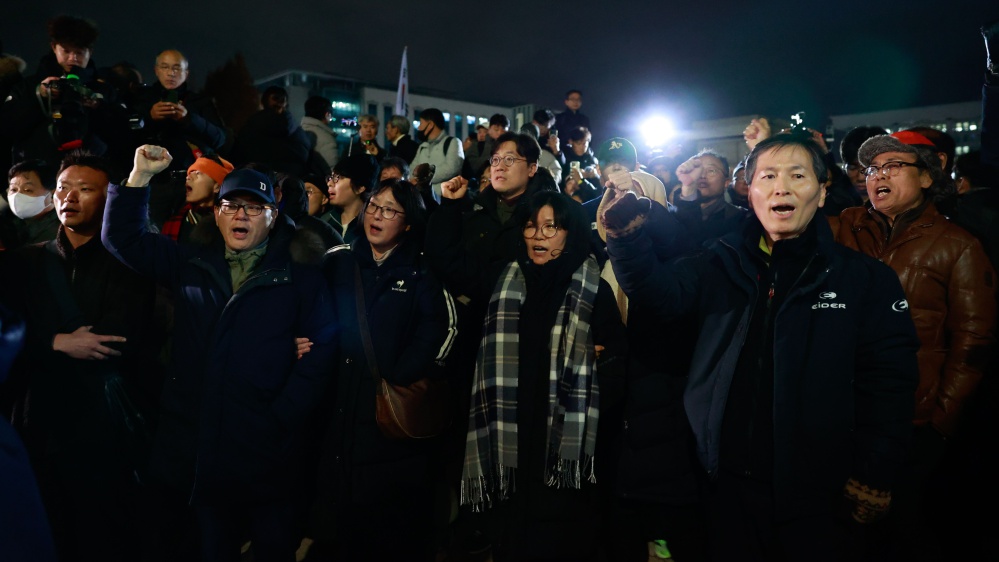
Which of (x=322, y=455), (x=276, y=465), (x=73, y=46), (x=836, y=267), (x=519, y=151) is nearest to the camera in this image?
(x=836, y=267)

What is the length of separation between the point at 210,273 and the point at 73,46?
12.9 ft

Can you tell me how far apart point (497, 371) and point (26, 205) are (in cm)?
407

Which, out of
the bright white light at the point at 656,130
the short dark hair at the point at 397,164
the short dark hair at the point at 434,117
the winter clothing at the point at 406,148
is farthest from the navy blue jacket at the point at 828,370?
the bright white light at the point at 656,130

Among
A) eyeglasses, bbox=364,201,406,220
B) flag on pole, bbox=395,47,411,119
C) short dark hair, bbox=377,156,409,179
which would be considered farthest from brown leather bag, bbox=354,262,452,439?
flag on pole, bbox=395,47,411,119

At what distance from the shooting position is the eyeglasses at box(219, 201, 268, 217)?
3.43 m

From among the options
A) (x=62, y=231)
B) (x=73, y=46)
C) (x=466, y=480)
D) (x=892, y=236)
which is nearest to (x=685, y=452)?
(x=466, y=480)

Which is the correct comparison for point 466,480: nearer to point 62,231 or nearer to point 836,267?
point 836,267

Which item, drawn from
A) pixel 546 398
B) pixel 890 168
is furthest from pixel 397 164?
pixel 890 168

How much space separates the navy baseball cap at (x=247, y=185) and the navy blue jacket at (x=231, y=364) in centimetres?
29

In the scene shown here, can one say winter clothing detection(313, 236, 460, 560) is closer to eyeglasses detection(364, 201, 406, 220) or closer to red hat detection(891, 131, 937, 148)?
eyeglasses detection(364, 201, 406, 220)

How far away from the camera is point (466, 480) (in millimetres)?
3412

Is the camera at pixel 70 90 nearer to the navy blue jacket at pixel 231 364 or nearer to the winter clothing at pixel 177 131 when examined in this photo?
the winter clothing at pixel 177 131

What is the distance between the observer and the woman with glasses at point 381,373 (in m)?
3.45

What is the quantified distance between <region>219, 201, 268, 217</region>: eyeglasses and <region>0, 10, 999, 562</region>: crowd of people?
0.02m
